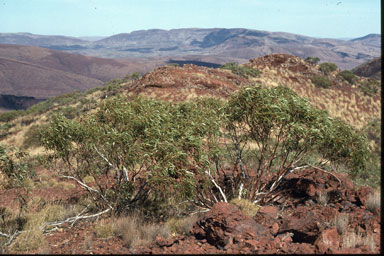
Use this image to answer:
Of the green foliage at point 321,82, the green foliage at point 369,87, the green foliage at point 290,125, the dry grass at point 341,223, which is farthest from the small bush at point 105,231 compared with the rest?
the green foliage at point 369,87

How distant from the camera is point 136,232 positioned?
20.4 ft

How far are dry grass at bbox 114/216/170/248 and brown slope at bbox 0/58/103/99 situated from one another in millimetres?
158492

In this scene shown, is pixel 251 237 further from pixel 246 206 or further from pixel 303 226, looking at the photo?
pixel 246 206

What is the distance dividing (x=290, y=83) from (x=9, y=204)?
1487 inches

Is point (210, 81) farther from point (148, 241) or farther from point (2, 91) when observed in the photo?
point (2, 91)

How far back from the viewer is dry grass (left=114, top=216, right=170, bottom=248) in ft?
19.2

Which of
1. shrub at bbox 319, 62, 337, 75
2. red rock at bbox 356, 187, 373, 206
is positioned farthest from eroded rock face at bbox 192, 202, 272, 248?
shrub at bbox 319, 62, 337, 75

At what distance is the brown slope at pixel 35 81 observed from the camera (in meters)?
153

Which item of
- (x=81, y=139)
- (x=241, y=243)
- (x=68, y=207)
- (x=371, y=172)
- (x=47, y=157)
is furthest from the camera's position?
(x=371, y=172)

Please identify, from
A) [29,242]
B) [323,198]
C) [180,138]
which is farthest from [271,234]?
[29,242]

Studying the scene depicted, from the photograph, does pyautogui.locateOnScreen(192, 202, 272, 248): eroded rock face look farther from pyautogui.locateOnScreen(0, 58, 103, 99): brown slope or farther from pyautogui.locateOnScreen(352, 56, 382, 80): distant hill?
pyautogui.locateOnScreen(0, 58, 103, 99): brown slope

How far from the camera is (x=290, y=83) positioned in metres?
40.3

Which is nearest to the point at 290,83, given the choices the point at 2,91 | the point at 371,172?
the point at 371,172

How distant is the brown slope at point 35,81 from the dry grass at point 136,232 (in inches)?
6240
